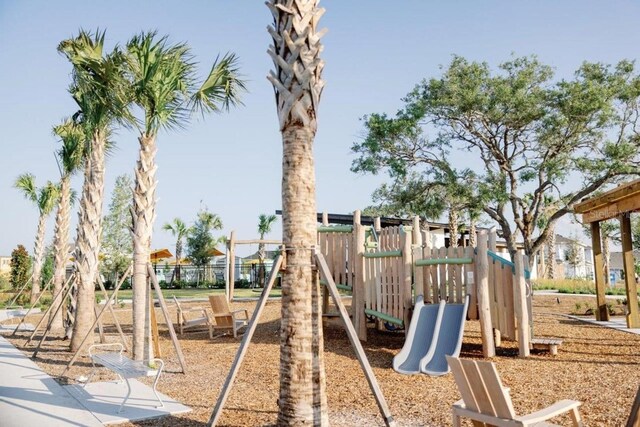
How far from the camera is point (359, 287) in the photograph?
398 inches

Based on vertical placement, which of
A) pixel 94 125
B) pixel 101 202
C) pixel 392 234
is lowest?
pixel 392 234

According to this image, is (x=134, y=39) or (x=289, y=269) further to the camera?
(x=134, y=39)

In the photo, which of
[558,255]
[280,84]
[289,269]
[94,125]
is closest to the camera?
[289,269]

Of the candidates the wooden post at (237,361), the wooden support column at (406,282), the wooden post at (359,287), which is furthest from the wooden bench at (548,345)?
the wooden post at (237,361)

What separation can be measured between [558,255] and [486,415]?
230 ft

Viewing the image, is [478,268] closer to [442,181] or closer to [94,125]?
[94,125]

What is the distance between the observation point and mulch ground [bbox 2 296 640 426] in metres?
5.20

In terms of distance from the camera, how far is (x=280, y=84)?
474 cm

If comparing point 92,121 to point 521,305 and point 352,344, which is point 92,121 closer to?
point 352,344

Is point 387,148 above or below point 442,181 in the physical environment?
above

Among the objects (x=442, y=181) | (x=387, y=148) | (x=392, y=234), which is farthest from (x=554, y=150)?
(x=392, y=234)

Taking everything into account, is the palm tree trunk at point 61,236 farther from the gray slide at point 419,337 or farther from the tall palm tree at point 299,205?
the tall palm tree at point 299,205

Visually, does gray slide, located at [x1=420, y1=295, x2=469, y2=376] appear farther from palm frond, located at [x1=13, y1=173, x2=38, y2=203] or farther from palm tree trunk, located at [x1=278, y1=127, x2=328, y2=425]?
palm frond, located at [x1=13, y1=173, x2=38, y2=203]

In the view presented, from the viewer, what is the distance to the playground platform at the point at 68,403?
5129 millimetres
